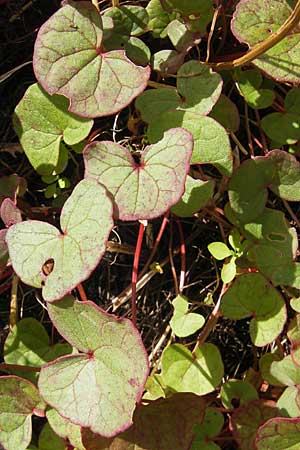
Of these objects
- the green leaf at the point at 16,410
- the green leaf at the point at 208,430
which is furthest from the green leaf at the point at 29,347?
the green leaf at the point at 208,430

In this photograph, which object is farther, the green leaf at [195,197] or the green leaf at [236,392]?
the green leaf at [236,392]

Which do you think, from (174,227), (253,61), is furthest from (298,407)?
(253,61)

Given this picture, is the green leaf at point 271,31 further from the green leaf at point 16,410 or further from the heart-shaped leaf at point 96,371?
the green leaf at point 16,410

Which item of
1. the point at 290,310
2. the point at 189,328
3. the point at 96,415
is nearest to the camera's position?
the point at 96,415

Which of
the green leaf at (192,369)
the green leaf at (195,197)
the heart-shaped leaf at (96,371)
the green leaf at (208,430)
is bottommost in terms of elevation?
the green leaf at (208,430)

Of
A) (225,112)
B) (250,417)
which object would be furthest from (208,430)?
(225,112)

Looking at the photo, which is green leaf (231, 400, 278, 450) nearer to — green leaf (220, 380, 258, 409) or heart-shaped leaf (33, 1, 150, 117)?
green leaf (220, 380, 258, 409)

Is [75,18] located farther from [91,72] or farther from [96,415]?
[96,415]
